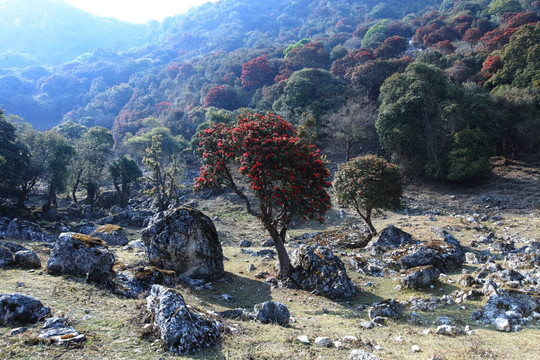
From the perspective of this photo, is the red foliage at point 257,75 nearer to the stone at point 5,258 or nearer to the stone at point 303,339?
the stone at point 5,258

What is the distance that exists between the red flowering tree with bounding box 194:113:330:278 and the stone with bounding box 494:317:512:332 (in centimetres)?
613

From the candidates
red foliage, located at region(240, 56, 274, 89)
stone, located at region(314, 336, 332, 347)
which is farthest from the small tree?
red foliage, located at region(240, 56, 274, 89)

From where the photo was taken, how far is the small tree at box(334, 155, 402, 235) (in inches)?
758

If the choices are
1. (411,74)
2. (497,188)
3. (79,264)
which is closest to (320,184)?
(79,264)

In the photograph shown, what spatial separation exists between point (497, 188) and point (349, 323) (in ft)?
92.4

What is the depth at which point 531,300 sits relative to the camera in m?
8.55

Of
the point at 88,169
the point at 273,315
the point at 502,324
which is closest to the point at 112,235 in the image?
the point at 273,315

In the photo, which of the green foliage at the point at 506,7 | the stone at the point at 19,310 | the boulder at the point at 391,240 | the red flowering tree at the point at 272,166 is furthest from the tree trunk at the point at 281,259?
the green foliage at the point at 506,7

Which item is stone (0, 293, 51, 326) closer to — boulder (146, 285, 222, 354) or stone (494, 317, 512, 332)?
boulder (146, 285, 222, 354)

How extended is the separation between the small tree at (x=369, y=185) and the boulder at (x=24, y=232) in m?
17.8

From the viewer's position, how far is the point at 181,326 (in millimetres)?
5852

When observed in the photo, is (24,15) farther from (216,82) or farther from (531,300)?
(531,300)

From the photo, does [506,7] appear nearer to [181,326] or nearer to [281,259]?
[281,259]

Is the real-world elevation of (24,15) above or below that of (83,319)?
above
